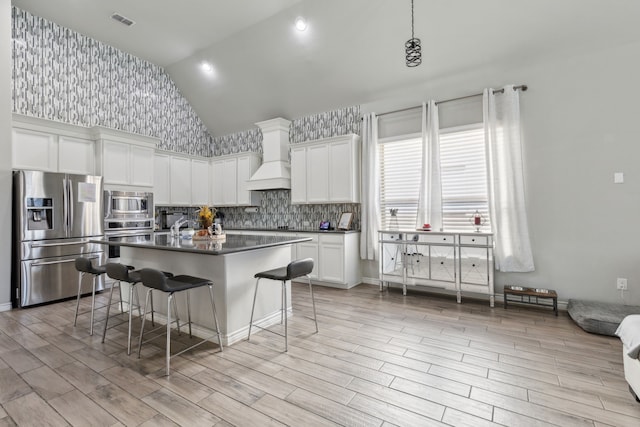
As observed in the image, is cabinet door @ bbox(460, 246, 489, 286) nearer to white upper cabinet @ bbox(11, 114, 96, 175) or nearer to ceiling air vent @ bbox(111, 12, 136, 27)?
white upper cabinet @ bbox(11, 114, 96, 175)

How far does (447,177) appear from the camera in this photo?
4.52 metres

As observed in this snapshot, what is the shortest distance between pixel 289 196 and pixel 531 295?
4271mm

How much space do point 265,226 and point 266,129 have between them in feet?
6.63

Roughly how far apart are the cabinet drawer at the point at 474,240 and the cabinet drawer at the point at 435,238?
4.7 inches

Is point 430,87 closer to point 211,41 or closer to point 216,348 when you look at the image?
point 211,41

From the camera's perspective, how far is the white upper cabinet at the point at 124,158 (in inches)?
195

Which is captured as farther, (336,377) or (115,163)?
(115,163)

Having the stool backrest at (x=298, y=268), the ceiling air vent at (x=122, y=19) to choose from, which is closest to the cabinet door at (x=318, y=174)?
the stool backrest at (x=298, y=268)

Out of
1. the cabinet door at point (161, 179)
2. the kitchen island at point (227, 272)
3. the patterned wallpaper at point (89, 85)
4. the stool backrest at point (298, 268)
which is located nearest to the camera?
A: the stool backrest at point (298, 268)

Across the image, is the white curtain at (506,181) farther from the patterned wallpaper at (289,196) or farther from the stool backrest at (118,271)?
the stool backrest at (118,271)

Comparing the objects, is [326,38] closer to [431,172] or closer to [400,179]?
[400,179]

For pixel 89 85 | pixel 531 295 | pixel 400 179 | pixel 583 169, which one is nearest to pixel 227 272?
pixel 400 179

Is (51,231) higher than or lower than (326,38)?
lower

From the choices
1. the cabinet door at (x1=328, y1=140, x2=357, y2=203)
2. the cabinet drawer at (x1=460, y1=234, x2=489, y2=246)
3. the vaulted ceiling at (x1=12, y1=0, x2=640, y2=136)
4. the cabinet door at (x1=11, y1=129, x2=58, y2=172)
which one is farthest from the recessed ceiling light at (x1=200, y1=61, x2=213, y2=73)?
the cabinet drawer at (x1=460, y1=234, x2=489, y2=246)
